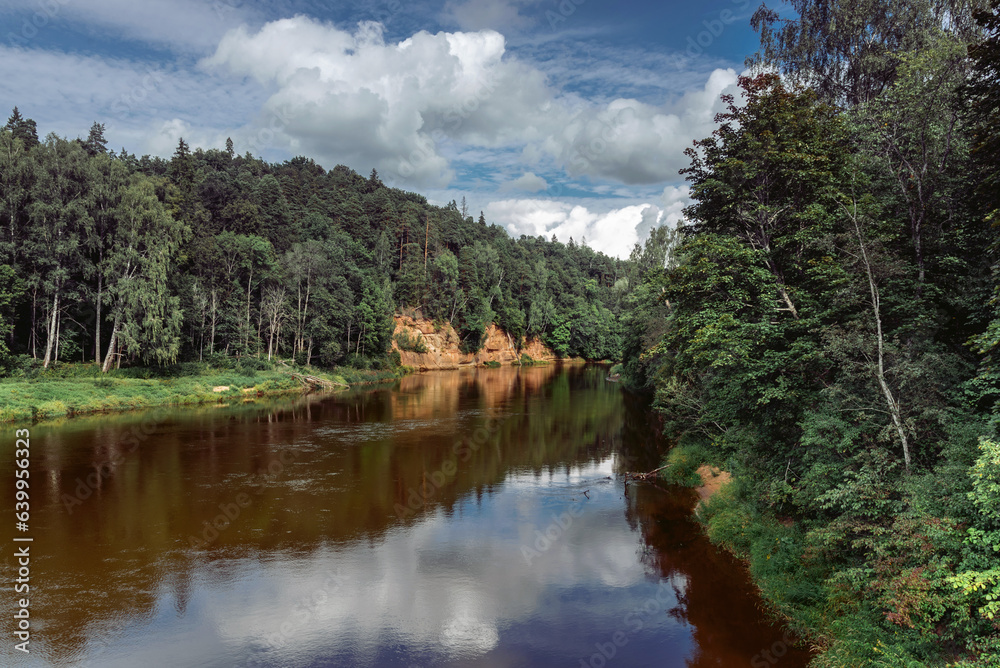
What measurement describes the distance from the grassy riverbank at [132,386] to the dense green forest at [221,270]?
181 centimetres

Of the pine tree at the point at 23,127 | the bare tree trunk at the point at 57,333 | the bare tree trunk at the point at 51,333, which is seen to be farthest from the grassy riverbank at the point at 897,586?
the pine tree at the point at 23,127

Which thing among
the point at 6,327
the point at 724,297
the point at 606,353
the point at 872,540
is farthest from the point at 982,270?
the point at 606,353

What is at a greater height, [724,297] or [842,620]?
[724,297]

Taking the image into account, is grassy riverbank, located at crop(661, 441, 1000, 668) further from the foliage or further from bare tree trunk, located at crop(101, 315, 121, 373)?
the foliage

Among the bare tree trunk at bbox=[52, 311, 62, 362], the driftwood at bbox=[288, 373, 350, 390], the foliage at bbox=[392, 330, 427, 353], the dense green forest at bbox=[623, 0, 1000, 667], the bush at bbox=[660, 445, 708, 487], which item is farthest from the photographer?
the foliage at bbox=[392, 330, 427, 353]

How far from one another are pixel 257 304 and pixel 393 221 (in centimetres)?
3534

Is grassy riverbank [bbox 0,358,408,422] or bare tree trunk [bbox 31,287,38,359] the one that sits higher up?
bare tree trunk [bbox 31,287,38,359]

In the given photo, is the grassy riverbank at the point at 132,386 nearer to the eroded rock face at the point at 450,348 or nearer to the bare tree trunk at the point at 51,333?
the bare tree trunk at the point at 51,333

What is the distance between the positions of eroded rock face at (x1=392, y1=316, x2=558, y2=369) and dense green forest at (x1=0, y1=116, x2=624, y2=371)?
79.7 inches

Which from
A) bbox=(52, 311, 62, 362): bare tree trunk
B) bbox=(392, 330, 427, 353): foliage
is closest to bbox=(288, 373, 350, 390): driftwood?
bbox=(52, 311, 62, 362): bare tree trunk

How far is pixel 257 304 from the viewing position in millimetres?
55906

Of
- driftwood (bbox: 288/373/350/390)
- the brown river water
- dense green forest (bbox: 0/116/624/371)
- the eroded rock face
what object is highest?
dense green forest (bbox: 0/116/624/371)

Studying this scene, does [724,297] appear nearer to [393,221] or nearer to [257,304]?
[257,304]

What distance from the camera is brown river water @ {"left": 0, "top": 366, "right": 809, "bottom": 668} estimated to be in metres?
11.1
